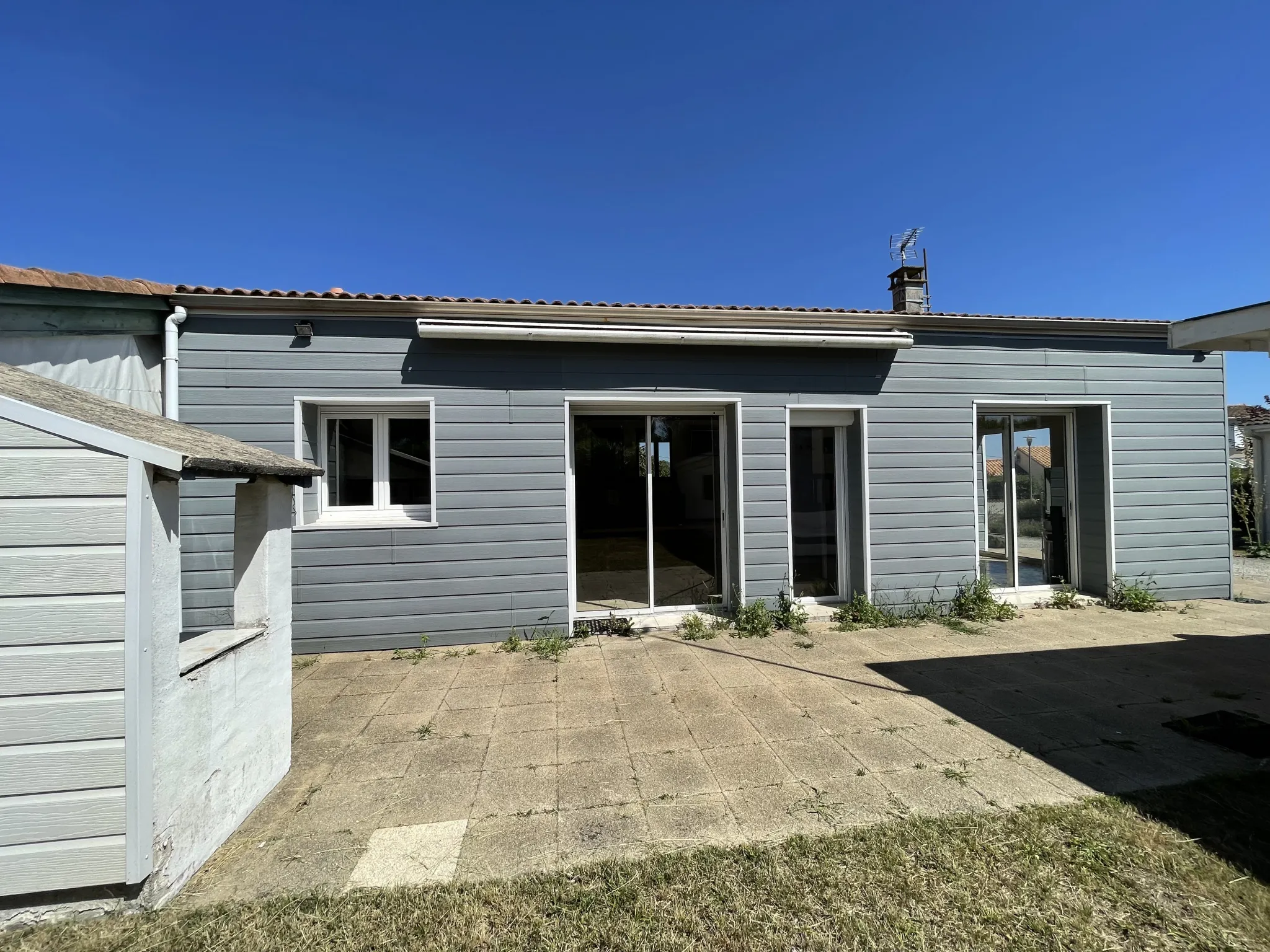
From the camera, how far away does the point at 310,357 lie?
505cm

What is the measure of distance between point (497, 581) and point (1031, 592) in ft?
22.1

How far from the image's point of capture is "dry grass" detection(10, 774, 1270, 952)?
179 centimetres

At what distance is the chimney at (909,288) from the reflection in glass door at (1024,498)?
186 centimetres

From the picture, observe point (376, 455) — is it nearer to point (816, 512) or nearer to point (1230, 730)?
point (816, 512)

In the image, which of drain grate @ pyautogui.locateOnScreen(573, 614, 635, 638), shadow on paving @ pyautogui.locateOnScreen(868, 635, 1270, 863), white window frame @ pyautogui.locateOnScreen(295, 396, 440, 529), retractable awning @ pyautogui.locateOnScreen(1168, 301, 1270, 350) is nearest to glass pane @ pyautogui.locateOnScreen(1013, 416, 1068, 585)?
shadow on paving @ pyautogui.locateOnScreen(868, 635, 1270, 863)

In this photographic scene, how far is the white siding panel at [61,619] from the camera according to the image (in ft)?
5.89

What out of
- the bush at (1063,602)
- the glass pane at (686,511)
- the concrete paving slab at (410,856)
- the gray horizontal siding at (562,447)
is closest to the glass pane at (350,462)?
the gray horizontal siding at (562,447)

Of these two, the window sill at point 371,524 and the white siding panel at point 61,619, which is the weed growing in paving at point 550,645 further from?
the white siding panel at point 61,619

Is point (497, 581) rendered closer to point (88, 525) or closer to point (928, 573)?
point (88, 525)

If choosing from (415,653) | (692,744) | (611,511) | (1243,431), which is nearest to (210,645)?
(692,744)

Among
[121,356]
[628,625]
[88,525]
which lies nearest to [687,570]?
[628,625]

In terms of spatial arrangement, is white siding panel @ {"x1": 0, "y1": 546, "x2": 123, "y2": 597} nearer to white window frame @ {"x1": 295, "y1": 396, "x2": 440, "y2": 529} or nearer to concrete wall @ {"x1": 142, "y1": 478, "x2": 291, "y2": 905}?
concrete wall @ {"x1": 142, "y1": 478, "x2": 291, "y2": 905}

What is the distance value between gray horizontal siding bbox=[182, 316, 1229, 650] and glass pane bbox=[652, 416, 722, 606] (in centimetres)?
45

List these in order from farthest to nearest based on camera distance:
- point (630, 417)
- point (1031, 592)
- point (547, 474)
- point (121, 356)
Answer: point (1031, 592) → point (630, 417) → point (547, 474) → point (121, 356)
